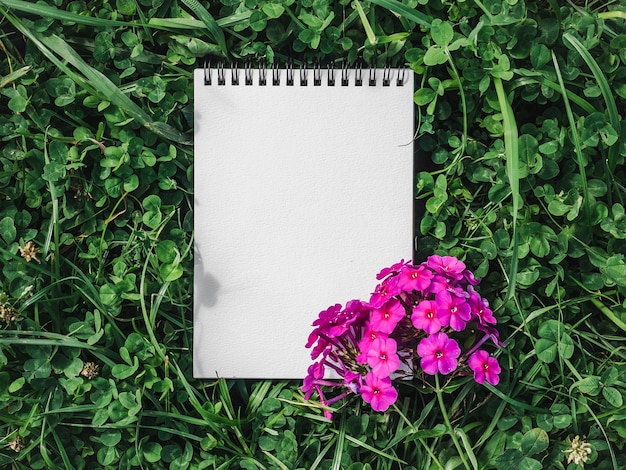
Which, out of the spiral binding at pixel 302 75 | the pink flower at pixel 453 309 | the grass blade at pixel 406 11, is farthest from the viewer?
the spiral binding at pixel 302 75

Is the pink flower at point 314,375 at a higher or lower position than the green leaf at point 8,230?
lower

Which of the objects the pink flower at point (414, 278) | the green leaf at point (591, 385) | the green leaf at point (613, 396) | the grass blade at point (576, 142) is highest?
the grass blade at point (576, 142)

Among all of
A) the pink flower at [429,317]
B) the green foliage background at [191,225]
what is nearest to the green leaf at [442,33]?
the green foliage background at [191,225]

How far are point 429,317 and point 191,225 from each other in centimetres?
68

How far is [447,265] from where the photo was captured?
59.4 inches

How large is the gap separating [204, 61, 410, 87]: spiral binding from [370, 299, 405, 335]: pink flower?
0.60 meters

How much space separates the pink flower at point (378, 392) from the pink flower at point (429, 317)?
16 centimetres

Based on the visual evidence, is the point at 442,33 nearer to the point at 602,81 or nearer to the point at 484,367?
the point at 602,81

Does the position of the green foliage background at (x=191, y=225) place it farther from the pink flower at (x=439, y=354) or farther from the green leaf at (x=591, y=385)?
the pink flower at (x=439, y=354)

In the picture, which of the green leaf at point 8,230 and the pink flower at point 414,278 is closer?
the pink flower at point 414,278

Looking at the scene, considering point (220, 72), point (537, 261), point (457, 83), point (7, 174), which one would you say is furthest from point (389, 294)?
point (7, 174)

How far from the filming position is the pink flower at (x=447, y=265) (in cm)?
147

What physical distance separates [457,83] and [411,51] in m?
0.15

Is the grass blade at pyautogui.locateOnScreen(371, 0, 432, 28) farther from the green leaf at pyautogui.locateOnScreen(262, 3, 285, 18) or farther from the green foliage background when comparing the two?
the green leaf at pyautogui.locateOnScreen(262, 3, 285, 18)
